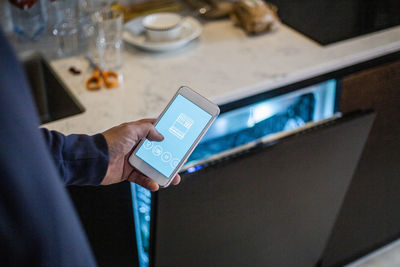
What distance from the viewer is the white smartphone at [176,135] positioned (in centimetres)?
101

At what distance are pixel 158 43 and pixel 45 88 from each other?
327 mm

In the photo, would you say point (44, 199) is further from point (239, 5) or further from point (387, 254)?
point (387, 254)

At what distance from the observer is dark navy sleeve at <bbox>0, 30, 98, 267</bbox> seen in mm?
502

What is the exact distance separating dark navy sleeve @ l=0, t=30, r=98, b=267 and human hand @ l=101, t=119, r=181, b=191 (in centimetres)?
40

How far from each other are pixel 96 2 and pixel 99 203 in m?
0.60

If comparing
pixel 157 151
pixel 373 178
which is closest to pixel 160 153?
pixel 157 151

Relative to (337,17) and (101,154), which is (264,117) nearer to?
(337,17)

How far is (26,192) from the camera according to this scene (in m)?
0.52

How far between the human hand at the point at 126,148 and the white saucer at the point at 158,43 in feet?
1.25

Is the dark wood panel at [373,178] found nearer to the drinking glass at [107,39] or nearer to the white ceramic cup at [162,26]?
the white ceramic cup at [162,26]

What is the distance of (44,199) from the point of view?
541 millimetres

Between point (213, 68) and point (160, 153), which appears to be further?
point (213, 68)

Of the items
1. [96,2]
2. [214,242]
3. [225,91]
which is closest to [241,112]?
[225,91]

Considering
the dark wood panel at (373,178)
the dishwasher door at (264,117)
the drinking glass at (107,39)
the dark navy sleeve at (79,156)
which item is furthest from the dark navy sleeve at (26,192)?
the dark wood panel at (373,178)
